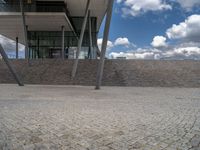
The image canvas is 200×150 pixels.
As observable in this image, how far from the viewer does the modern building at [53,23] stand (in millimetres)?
26786

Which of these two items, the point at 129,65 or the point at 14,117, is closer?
the point at 14,117

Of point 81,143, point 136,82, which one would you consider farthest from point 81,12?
point 81,143

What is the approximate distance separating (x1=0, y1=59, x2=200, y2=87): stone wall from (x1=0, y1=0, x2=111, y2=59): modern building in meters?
5.97

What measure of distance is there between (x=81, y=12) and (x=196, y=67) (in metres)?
17.6

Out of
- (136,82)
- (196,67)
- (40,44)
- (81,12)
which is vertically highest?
(81,12)

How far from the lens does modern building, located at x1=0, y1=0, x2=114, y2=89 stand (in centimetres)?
2679

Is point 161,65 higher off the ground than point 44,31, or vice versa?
point 44,31

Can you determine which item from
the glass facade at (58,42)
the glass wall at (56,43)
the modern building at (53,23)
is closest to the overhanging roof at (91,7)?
the modern building at (53,23)

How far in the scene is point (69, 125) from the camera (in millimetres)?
5500

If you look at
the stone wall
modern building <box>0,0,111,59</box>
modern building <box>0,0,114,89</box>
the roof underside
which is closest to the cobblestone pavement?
modern building <box>0,0,114,89</box>

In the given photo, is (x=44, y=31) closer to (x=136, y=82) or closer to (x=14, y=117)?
(x=136, y=82)

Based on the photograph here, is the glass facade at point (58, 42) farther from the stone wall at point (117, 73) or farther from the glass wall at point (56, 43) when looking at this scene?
the stone wall at point (117, 73)

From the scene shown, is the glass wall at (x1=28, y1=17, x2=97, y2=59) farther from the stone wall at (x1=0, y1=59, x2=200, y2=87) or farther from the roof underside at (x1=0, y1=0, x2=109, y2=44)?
the stone wall at (x1=0, y1=59, x2=200, y2=87)

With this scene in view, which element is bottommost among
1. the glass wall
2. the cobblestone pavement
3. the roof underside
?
the cobblestone pavement
